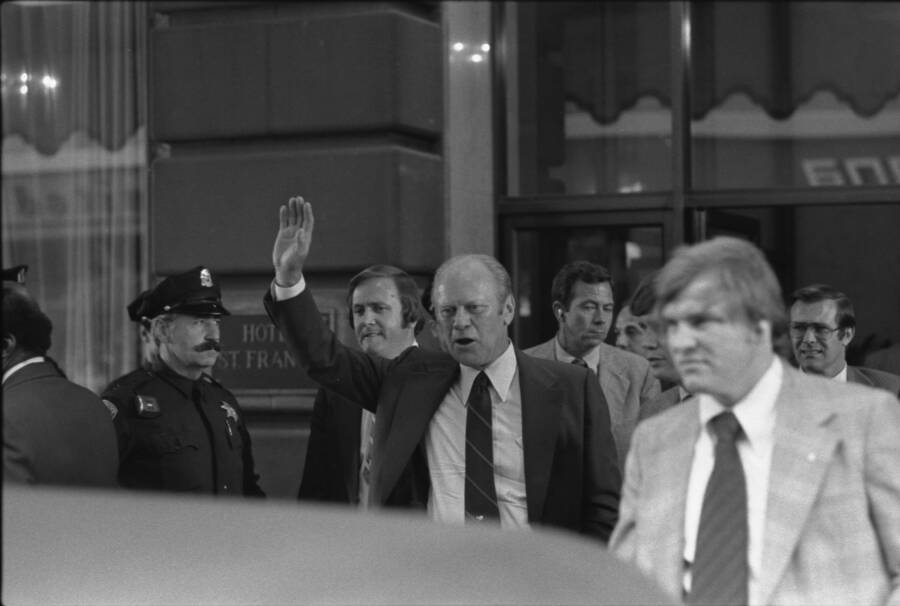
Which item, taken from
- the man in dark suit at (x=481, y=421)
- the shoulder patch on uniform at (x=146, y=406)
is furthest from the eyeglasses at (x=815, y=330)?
the shoulder patch on uniform at (x=146, y=406)

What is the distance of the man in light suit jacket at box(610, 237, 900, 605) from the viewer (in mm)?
1896

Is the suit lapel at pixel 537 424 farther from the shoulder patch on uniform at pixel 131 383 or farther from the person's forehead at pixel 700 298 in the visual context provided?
the person's forehead at pixel 700 298

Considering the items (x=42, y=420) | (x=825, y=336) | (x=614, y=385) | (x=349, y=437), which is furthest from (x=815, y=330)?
(x=42, y=420)

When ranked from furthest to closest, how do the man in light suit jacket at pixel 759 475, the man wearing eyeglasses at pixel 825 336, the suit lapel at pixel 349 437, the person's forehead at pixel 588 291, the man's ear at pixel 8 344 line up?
the person's forehead at pixel 588 291
the man wearing eyeglasses at pixel 825 336
the suit lapel at pixel 349 437
the man in light suit jacket at pixel 759 475
the man's ear at pixel 8 344

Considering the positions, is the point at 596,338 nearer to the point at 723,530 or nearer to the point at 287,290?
the point at 287,290

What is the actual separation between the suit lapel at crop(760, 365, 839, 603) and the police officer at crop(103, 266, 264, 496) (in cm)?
272

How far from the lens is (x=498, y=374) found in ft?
12.3

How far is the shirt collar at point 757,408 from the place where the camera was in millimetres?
2070

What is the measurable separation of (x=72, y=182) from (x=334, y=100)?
4.92 feet

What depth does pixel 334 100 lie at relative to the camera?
6461 millimetres

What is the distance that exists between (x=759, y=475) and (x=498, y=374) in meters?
1.68

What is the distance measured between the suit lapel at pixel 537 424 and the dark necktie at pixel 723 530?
145 centimetres

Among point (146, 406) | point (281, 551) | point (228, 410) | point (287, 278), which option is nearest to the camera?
point (281, 551)

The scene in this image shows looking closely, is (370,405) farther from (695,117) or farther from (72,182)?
(695,117)
